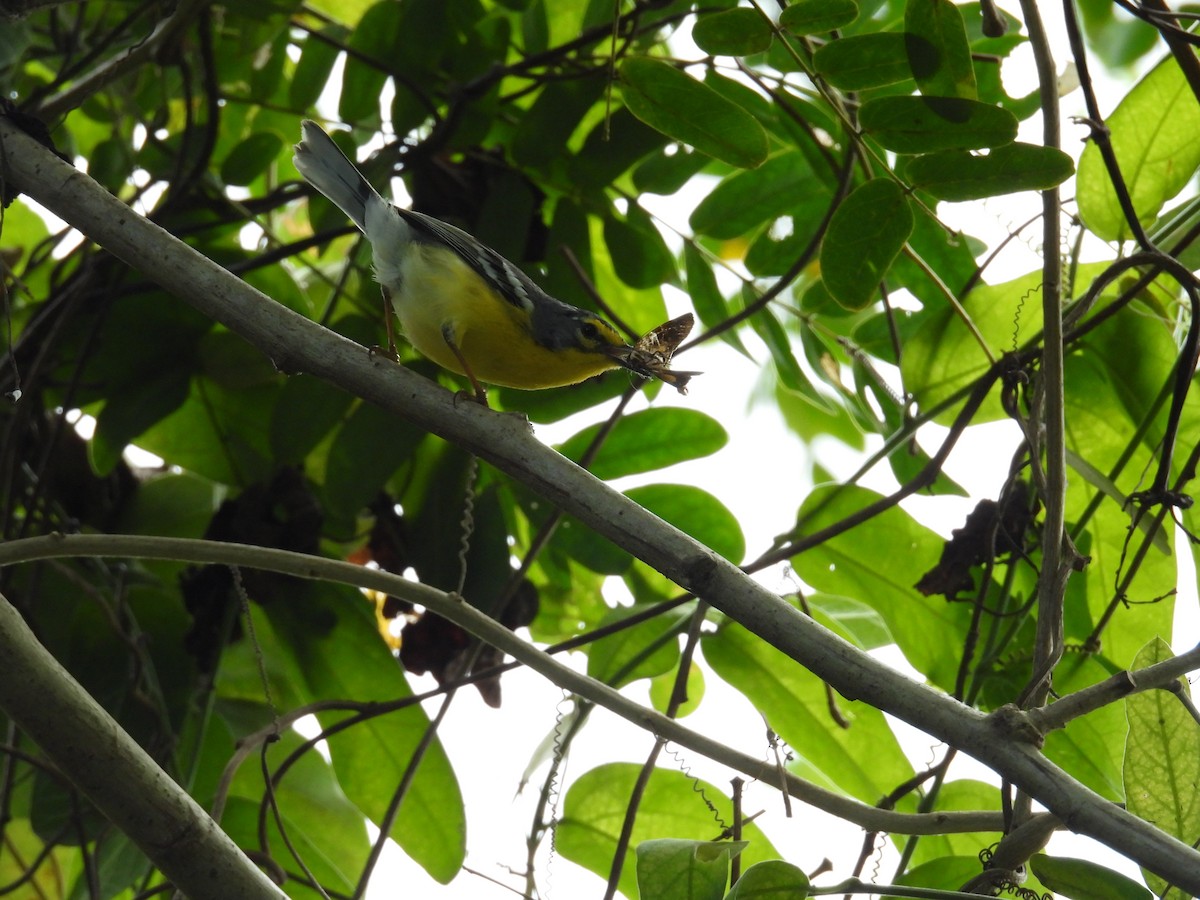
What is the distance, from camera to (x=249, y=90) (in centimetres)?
314

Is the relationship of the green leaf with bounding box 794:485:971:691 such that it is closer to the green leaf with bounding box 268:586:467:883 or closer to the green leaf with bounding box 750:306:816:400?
the green leaf with bounding box 750:306:816:400

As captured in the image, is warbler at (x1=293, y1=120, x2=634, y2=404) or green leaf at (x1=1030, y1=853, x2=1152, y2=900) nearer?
green leaf at (x1=1030, y1=853, x2=1152, y2=900)

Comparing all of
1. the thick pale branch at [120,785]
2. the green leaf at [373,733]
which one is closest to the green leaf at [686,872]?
the thick pale branch at [120,785]

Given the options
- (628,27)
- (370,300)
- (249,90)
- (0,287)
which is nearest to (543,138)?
(628,27)

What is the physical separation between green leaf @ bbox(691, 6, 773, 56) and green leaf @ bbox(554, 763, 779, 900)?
1.44 metres

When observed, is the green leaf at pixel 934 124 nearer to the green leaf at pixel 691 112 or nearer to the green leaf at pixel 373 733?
the green leaf at pixel 691 112

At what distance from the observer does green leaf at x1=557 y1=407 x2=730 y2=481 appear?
8.71 ft

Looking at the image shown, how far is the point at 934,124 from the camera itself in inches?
73.2

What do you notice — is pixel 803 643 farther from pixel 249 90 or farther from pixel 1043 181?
pixel 249 90

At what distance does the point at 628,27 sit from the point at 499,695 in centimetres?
165

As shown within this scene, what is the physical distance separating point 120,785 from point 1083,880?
4.08ft

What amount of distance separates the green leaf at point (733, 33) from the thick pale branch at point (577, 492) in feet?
2.71

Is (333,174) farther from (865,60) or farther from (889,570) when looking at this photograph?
Result: (889,570)

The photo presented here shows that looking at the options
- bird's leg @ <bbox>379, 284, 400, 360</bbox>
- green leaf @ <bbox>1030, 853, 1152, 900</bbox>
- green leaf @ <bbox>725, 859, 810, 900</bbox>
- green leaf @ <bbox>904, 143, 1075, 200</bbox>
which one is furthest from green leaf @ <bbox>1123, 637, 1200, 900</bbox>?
bird's leg @ <bbox>379, 284, 400, 360</bbox>
